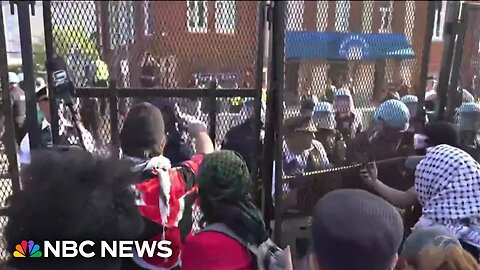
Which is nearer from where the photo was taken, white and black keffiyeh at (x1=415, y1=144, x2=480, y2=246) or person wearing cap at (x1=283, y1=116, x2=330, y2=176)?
white and black keffiyeh at (x1=415, y1=144, x2=480, y2=246)

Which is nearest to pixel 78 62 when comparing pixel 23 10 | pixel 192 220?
pixel 23 10

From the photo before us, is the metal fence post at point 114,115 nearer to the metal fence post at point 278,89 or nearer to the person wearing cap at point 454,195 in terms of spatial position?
the metal fence post at point 278,89

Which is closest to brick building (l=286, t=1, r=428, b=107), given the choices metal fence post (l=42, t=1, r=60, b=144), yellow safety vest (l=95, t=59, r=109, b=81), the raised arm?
the raised arm

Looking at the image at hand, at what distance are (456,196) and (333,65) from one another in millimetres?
759

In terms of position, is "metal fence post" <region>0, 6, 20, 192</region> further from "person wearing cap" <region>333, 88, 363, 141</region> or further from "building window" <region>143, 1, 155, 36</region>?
"person wearing cap" <region>333, 88, 363, 141</region>

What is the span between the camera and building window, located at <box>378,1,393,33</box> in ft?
8.17

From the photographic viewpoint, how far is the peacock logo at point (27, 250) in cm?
149

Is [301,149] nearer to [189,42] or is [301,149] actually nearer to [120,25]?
[189,42]

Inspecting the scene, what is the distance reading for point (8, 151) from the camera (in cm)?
205

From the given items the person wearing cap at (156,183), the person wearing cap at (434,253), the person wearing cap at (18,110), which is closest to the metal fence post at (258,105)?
the person wearing cap at (156,183)

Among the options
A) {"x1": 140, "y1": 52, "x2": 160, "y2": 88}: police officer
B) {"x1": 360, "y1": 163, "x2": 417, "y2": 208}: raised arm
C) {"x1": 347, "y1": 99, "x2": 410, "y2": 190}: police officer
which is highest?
{"x1": 140, "y1": 52, "x2": 160, "y2": 88}: police officer

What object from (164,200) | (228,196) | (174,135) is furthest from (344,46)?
(164,200)

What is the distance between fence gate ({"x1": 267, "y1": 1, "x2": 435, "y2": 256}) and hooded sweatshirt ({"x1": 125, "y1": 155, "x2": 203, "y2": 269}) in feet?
1.20

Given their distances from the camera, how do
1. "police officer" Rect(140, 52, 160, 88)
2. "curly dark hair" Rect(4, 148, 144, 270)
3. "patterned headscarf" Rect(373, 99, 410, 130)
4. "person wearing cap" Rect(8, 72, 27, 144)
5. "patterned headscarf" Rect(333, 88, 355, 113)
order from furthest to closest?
"person wearing cap" Rect(8, 72, 27, 144), "patterned headscarf" Rect(373, 99, 410, 130), "patterned headscarf" Rect(333, 88, 355, 113), "police officer" Rect(140, 52, 160, 88), "curly dark hair" Rect(4, 148, 144, 270)
